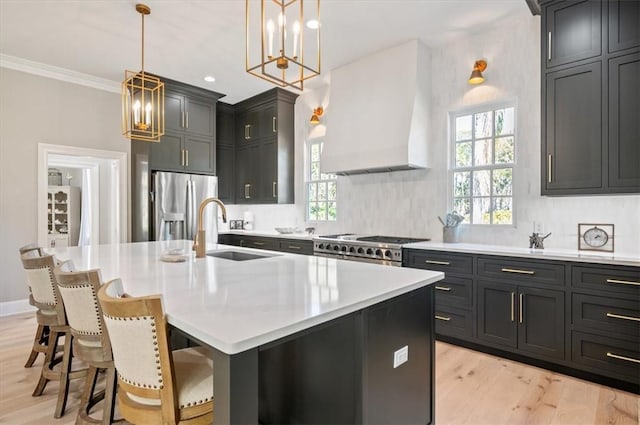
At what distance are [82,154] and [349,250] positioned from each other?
3.75 metres

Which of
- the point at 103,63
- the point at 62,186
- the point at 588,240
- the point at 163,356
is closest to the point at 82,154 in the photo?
the point at 103,63

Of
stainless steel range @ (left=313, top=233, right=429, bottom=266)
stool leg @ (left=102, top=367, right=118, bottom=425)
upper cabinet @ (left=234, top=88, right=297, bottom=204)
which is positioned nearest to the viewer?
stool leg @ (left=102, top=367, right=118, bottom=425)

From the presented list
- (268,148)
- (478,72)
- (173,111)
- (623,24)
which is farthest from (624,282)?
(173,111)

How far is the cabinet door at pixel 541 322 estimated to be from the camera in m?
2.63

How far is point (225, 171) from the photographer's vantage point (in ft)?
19.2

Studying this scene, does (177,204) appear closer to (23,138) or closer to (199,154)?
(199,154)

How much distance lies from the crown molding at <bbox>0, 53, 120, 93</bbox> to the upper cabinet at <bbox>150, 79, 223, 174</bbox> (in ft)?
2.65

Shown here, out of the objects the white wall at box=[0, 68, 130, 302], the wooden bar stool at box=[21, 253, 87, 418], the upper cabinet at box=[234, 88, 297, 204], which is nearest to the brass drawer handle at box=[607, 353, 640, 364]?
the wooden bar stool at box=[21, 253, 87, 418]

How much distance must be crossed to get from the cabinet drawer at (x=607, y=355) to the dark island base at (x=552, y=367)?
6 centimetres

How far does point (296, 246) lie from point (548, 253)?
9.13ft

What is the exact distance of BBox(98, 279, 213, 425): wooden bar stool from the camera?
1098 mm

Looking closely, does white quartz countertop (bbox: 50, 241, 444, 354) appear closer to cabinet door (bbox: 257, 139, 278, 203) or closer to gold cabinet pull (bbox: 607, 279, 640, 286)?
gold cabinet pull (bbox: 607, 279, 640, 286)

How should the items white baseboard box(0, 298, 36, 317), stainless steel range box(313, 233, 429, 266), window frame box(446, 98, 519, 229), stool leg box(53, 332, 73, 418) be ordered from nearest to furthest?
stool leg box(53, 332, 73, 418), window frame box(446, 98, 519, 229), stainless steel range box(313, 233, 429, 266), white baseboard box(0, 298, 36, 317)

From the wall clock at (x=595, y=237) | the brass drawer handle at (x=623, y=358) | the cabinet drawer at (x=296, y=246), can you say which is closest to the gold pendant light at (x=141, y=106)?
the cabinet drawer at (x=296, y=246)
